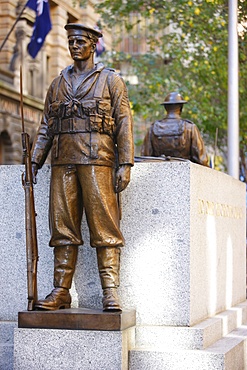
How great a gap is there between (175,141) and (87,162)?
2529 millimetres

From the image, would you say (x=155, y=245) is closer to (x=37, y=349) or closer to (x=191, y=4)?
(x=37, y=349)

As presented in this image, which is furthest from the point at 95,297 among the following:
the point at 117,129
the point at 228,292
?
the point at 228,292

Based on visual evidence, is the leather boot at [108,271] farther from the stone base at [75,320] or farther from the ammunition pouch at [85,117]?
the ammunition pouch at [85,117]

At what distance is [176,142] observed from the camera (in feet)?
34.7

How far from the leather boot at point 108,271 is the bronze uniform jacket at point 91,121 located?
0.73m

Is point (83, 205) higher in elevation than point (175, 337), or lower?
higher

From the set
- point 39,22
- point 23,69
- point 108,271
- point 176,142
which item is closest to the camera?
point 108,271

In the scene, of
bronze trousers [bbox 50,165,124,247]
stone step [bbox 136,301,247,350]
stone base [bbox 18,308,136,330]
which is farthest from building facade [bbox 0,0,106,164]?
stone base [bbox 18,308,136,330]

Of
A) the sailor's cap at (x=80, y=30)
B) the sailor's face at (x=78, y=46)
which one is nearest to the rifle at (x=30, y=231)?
the sailor's face at (x=78, y=46)

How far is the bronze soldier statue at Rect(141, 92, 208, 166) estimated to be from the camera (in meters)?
10.5

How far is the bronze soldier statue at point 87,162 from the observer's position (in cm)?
822

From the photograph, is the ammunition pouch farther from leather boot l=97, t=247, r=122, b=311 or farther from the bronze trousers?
leather boot l=97, t=247, r=122, b=311

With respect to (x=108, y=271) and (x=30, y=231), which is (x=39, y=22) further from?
(x=108, y=271)

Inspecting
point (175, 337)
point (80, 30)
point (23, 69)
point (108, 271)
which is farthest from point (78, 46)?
point (23, 69)
